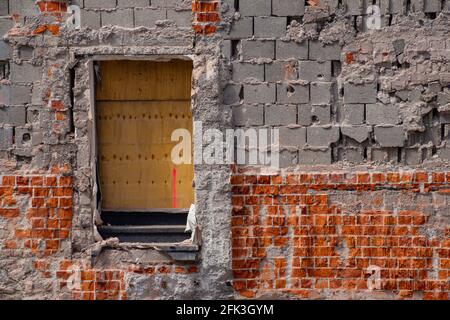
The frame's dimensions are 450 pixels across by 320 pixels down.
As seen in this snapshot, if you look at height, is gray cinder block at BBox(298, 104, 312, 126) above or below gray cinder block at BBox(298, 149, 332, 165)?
above

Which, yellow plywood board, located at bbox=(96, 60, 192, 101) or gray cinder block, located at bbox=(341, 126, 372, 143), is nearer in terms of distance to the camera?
gray cinder block, located at bbox=(341, 126, 372, 143)

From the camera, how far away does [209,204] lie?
6.37 meters

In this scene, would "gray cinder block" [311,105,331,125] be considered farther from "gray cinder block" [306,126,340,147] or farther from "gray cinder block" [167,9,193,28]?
"gray cinder block" [167,9,193,28]

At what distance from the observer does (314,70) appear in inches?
251

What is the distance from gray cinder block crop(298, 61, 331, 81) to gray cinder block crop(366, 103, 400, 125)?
424 millimetres

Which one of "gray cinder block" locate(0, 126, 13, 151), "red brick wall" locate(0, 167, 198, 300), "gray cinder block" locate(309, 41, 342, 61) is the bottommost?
"red brick wall" locate(0, 167, 198, 300)

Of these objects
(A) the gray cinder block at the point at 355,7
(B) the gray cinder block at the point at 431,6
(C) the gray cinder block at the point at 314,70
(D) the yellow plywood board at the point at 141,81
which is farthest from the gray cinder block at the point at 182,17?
(B) the gray cinder block at the point at 431,6

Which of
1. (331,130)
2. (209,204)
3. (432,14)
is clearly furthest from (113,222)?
(432,14)

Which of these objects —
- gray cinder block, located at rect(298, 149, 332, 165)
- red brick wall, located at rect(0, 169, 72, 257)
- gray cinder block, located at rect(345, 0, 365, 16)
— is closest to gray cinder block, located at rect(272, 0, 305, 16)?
gray cinder block, located at rect(345, 0, 365, 16)

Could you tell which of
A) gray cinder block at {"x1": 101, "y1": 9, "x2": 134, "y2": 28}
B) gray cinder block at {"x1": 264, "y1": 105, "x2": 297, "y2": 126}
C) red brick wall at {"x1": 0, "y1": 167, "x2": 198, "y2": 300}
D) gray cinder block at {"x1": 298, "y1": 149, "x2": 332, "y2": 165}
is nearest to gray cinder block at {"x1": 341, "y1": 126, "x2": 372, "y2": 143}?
gray cinder block at {"x1": 298, "y1": 149, "x2": 332, "y2": 165}

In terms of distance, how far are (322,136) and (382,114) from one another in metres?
0.51

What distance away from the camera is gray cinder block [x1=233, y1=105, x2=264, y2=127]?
251 inches

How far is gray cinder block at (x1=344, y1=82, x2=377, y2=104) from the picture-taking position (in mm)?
6363

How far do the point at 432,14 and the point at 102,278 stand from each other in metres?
3.40
